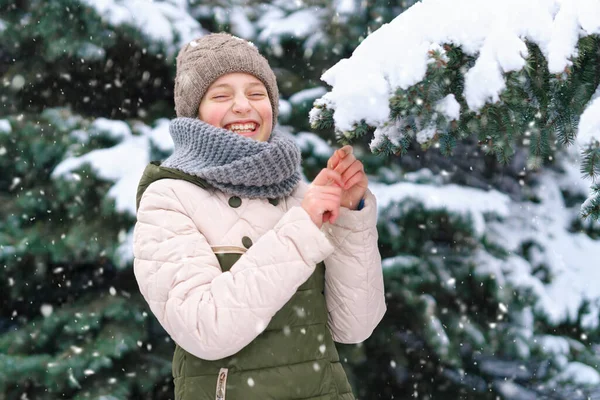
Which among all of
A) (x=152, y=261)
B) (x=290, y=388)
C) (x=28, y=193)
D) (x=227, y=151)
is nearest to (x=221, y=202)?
(x=227, y=151)

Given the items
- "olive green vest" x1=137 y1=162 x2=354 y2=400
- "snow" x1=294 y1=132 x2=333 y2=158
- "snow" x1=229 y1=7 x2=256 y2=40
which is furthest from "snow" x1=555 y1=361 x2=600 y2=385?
"snow" x1=229 y1=7 x2=256 y2=40

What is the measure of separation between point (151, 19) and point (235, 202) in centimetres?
213

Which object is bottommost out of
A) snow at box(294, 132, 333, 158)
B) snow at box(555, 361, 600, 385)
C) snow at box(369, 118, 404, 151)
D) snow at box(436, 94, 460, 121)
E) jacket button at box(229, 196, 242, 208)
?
snow at box(555, 361, 600, 385)

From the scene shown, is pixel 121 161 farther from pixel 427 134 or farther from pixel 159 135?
pixel 427 134

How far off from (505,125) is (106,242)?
2.55 metres

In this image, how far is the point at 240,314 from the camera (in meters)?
1.65

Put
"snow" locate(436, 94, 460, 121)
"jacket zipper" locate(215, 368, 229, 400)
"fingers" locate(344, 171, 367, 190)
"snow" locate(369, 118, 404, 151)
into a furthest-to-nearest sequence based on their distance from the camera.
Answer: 1. "fingers" locate(344, 171, 367, 190)
2. "jacket zipper" locate(215, 368, 229, 400)
3. "snow" locate(369, 118, 404, 151)
4. "snow" locate(436, 94, 460, 121)

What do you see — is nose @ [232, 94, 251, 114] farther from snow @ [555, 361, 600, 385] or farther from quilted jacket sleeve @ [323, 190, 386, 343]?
snow @ [555, 361, 600, 385]

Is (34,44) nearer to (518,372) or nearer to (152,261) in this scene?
(152,261)

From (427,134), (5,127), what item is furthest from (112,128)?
(427,134)

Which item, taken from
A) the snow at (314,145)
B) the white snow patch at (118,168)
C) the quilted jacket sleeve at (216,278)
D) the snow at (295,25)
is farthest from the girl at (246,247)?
the snow at (295,25)

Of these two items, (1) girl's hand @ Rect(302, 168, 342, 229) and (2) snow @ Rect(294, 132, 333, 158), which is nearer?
(1) girl's hand @ Rect(302, 168, 342, 229)

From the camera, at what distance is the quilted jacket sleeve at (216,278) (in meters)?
1.66

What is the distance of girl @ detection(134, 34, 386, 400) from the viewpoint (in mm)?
1684
